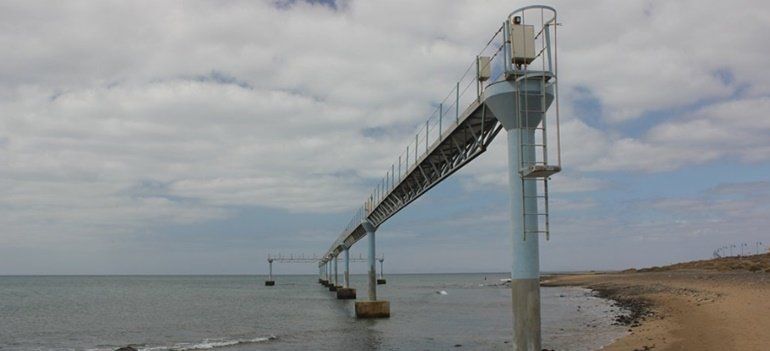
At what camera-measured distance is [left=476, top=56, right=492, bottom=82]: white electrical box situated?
17078 mm

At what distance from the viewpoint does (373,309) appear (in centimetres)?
4950

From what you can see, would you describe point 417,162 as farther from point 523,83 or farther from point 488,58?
point 523,83

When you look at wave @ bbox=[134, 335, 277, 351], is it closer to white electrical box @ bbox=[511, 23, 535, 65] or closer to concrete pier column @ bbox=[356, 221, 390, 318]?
concrete pier column @ bbox=[356, 221, 390, 318]

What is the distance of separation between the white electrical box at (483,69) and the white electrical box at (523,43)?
2425mm

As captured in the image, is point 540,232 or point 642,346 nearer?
point 540,232

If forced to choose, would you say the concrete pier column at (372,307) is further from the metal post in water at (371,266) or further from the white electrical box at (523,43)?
the white electrical box at (523,43)

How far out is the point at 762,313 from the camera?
101ft

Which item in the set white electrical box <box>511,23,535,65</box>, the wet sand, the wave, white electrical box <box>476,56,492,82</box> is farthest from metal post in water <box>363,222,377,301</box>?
white electrical box <box>511,23,535,65</box>

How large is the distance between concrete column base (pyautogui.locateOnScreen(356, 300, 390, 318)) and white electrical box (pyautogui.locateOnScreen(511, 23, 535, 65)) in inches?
1458

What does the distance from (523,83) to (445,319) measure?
4051cm

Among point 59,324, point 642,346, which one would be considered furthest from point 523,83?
point 59,324

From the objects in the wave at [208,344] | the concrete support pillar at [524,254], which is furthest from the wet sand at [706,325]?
the wave at [208,344]

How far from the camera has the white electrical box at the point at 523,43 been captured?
14.6 meters

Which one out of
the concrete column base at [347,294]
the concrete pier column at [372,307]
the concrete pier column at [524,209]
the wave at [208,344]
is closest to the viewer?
the concrete pier column at [524,209]
